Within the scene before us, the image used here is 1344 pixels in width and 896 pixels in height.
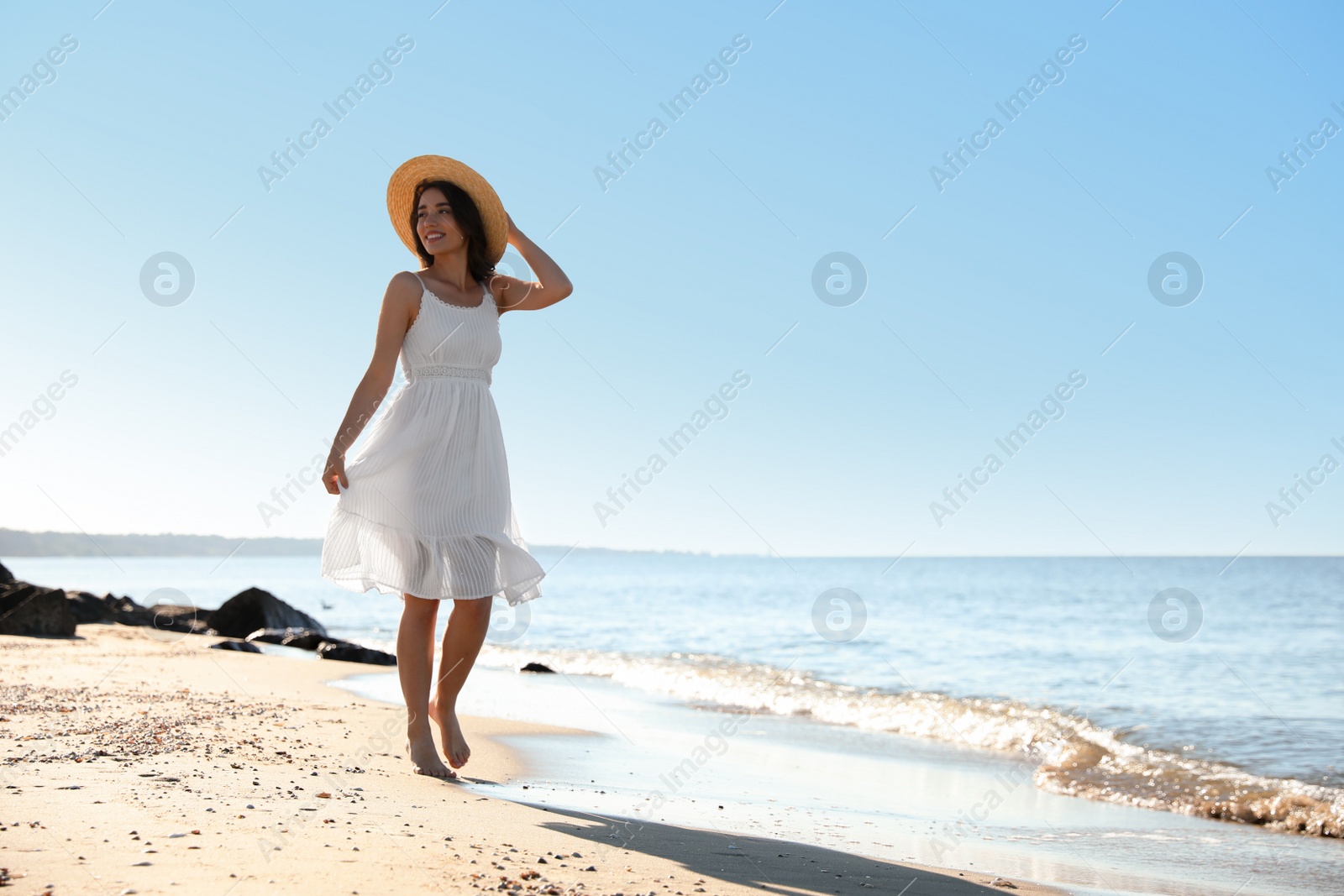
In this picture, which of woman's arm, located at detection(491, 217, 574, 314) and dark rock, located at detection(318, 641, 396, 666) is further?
dark rock, located at detection(318, 641, 396, 666)

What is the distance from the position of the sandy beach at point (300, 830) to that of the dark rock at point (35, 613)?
6311mm

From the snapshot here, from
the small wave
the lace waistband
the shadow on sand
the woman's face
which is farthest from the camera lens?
the small wave

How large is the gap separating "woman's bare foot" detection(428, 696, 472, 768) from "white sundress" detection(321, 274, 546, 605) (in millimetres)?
491

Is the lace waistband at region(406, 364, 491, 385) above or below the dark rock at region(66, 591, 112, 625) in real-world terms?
above

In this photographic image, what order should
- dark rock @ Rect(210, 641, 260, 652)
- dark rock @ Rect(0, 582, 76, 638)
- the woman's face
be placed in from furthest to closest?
dark rock @ Rect(210, 641, 260, 652) → dark rock @ Rect(0, 582, 76, 638) → the woman's face

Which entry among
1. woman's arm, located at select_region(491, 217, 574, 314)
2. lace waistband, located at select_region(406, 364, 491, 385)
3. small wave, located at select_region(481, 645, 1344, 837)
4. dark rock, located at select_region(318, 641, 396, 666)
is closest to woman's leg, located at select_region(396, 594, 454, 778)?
lace waistband, located at select_region(406, 364, 491, 385)

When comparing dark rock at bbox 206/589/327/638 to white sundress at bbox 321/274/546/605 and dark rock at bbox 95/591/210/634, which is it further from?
white sundress at bbox 321/274/546/605

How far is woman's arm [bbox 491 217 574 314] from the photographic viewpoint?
4211 mm

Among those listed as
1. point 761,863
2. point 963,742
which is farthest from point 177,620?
point 761,863

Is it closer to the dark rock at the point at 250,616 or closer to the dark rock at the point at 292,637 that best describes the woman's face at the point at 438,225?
the dark rock at the point at 292,637

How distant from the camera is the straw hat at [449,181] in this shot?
4.08 meters

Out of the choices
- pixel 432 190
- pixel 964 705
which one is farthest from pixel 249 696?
pixel 964 705

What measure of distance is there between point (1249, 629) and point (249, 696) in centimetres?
2367

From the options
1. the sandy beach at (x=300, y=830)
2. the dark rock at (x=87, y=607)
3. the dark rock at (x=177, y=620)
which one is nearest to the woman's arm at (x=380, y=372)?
the sandy beach at (x=300, y=830)
